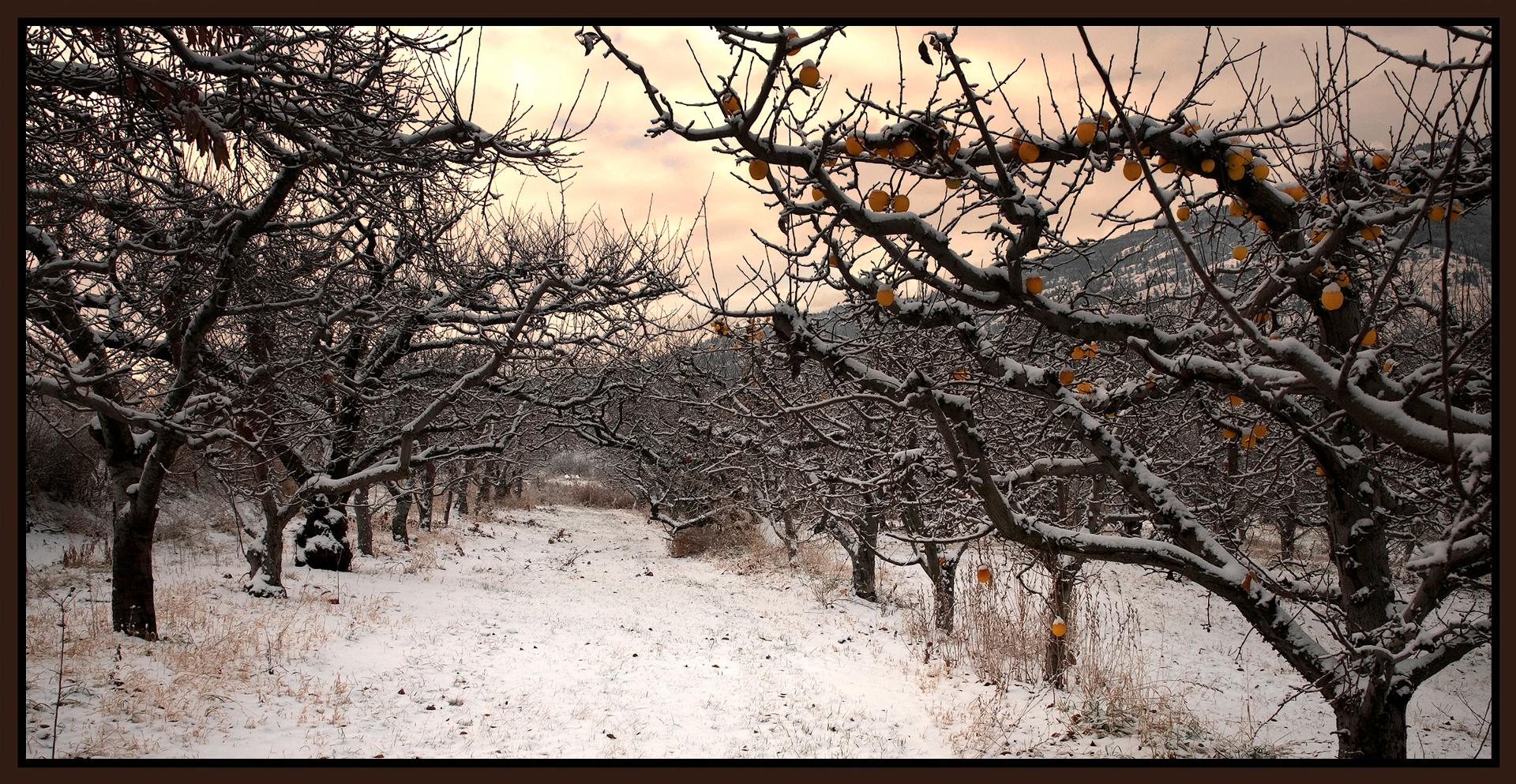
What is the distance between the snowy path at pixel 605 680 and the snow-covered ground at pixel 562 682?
28 mm

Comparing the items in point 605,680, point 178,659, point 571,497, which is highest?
point 178,659

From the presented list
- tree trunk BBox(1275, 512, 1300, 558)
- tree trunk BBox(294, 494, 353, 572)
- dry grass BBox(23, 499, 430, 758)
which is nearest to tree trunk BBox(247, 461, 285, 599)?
dry grass BBox(23, 499, 430, 758)

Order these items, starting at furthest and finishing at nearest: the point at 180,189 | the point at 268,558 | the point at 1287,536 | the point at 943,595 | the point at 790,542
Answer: the point at 790,542 < the point at 1287,536 < the point at 943,595 < the point at 268,558 < the point at 180,189

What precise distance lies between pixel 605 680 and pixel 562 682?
38 centimetres

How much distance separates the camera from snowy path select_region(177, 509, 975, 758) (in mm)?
4883

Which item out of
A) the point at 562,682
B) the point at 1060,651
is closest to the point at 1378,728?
the point at 1060,651

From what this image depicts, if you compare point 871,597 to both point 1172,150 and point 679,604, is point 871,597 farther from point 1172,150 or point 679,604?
point 1172,150

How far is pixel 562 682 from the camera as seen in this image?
250 inches

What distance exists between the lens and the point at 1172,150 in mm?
2727

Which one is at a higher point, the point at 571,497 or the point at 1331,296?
the point at 1331,296

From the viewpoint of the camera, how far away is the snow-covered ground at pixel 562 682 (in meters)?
4.73

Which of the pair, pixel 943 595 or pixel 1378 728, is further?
pixel 943 595

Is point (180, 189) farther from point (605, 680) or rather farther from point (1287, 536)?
point (1287, 536)

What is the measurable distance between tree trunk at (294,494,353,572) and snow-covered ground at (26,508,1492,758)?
42cm
